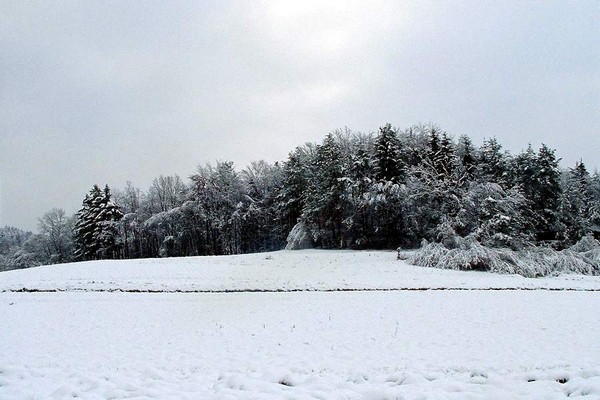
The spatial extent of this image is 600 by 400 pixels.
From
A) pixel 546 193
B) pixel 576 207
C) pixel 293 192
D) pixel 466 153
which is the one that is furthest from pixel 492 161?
pixel 293 192

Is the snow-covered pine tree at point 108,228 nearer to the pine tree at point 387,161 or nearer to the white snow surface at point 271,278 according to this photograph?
the white snow surface at point 271,278

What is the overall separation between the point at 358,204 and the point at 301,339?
27.7 m

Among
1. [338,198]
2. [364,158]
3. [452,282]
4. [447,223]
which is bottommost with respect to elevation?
[452,282]

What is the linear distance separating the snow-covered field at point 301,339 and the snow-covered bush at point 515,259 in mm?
2354

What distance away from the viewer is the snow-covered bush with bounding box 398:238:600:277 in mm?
24266

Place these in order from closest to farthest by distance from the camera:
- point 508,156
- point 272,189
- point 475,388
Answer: point 475,388 → point 508,156 → point 272,189

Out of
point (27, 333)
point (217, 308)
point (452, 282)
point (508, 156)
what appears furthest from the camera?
point (508, 156)

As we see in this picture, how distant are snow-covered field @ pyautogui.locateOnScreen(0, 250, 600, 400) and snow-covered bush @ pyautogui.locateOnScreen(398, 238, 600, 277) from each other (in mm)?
2354

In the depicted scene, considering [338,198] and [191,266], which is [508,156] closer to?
[338,198]

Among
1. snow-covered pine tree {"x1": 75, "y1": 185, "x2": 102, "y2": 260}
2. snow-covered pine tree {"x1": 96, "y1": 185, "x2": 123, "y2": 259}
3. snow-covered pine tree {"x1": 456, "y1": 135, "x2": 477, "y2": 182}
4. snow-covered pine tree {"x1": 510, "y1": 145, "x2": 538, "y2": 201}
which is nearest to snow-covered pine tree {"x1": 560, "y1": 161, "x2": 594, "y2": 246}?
snow-covered pine tree {"x1": 510, "y1": 145, "x2": 538, "y2": 201}

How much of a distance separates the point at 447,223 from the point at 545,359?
22.0 m

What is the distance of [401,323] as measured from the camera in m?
11.9

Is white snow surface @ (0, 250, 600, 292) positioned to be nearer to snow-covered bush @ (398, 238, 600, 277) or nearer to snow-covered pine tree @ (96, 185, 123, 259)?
snow-covered bush @ (398, 238, 600, 277)

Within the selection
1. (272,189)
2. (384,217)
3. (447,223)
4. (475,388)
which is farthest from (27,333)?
(272,189)
